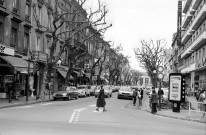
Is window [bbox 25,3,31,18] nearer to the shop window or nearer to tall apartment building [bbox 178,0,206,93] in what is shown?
the shop window

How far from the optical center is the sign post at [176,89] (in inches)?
906

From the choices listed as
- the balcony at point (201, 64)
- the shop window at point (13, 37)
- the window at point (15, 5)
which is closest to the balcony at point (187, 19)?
the balcony at point (201, 64)

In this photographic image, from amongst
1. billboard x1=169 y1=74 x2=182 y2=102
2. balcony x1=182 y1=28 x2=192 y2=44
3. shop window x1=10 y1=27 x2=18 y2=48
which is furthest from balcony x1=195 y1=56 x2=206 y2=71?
shop window x1=10 y1=27 x2=18 y2=48

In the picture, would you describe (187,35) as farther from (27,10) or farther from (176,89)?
(176,89)

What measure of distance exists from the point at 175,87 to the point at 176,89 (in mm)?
159

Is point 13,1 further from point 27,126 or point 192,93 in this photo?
point 192,93

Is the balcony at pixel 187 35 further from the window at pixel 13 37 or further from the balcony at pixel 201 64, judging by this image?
the window at pixel 13 37

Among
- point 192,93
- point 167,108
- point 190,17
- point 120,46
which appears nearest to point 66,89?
point 167,108

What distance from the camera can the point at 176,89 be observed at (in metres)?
23.4

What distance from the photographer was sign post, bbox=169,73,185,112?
23.0 metres

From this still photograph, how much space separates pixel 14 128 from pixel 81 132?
8.06 feet

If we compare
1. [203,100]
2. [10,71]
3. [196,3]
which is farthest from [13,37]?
Result: [196,3]

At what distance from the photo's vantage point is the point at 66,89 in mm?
35312

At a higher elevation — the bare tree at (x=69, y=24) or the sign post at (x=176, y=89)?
the bare tree at (x=69, y=24)
